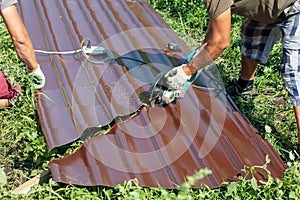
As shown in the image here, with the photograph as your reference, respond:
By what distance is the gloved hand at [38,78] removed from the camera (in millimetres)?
3762

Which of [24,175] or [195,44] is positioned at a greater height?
[195,44]

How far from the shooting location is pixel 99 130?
355cm

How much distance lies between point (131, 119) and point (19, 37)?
1.10 m

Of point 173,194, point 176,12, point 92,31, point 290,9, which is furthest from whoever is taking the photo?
point 176,12

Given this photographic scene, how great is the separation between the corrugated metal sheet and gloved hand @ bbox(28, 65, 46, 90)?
0.21 feet

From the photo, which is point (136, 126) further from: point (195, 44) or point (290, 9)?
point (195, 44)

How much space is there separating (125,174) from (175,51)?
1736 mm

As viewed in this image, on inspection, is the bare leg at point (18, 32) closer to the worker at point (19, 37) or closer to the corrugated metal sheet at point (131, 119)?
the worker at point (19, 37)

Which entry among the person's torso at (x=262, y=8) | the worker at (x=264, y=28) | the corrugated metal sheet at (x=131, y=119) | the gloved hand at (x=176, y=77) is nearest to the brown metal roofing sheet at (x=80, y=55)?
the corrugated metal sheet at (x=131, y=119)

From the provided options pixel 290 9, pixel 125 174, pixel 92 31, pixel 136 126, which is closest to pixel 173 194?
pixel 125 174

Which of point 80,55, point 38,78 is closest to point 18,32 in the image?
point 38,78

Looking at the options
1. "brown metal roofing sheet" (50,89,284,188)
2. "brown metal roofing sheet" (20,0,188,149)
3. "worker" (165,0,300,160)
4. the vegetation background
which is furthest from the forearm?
the vegetation background

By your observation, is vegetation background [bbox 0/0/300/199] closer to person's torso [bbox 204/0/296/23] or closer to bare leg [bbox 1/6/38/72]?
bare leg [bbox 1/6/38/72]

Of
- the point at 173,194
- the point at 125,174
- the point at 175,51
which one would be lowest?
the point at 173,194
